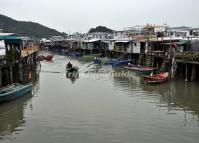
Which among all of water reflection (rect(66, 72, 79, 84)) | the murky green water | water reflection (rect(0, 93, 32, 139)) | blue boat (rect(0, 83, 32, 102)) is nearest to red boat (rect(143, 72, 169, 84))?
the murky green water

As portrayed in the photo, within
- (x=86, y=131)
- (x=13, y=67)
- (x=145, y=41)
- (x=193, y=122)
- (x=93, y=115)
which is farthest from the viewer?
(x=145, y=41)

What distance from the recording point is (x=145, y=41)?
186 ft

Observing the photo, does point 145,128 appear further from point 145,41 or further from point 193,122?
point 145,41

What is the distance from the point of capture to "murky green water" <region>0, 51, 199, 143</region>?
19.0 metres

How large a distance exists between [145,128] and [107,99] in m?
9.01

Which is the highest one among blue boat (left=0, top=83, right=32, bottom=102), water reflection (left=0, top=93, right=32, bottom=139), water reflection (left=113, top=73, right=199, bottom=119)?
blue boat (left=0, top=83, right=32, bottom=102)

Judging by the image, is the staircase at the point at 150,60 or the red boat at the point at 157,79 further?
the staircase at the point at 150,60

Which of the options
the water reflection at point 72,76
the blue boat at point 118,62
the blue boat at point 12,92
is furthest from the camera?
the blue boat at point 118,62

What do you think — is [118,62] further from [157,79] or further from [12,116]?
Result: [12,116]

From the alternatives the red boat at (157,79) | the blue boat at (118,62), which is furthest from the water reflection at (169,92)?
the blue boat at (118,62)

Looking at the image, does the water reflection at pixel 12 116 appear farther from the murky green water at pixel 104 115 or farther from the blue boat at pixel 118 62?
the blue boat at pixel 118 62

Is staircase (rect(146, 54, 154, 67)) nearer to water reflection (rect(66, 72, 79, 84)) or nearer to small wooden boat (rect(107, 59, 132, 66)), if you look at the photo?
small wooden boat (rect(107, 59, 132, 66))

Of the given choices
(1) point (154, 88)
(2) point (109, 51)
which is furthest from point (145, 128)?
(2) point (109, 51)

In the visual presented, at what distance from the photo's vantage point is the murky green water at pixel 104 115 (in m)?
19.0
